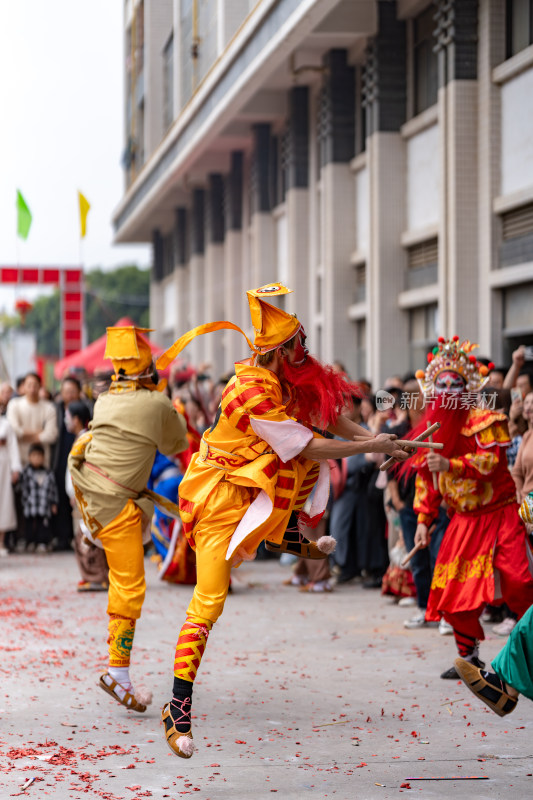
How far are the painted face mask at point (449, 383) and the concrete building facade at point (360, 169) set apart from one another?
220 inches

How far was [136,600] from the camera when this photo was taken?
21.3 ft

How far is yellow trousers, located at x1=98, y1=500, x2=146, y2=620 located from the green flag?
24.1 m

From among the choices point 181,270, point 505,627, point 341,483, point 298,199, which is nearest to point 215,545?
point 505,627

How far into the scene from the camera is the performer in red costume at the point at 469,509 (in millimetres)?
6656

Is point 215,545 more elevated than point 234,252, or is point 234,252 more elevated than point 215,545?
point 234,252

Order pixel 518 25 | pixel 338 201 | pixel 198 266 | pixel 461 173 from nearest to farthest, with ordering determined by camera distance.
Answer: pixel 518 25
pixel 461 173
pixel 338 201
pixel 198 266

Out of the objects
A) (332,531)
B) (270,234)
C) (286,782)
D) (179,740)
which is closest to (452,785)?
(286,782)

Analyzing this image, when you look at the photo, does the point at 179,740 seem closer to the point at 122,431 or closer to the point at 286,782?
the point at 286,782

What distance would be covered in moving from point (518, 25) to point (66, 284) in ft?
67.4

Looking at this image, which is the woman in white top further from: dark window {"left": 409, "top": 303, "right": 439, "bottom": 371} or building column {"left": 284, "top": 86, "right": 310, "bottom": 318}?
building column {"left": 284, "top": 86, "right": 310, "bottom": 318}

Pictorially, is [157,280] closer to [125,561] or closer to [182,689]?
[125,561]

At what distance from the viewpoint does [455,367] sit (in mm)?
7141

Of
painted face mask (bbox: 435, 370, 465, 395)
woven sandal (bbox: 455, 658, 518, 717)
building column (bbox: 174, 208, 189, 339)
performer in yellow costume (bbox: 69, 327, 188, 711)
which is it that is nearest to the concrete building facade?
building column (bbox: 174, 208, 189, 339)

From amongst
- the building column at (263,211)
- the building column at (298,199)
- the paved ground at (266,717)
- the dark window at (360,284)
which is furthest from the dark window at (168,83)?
the paved ground at (266,717)
